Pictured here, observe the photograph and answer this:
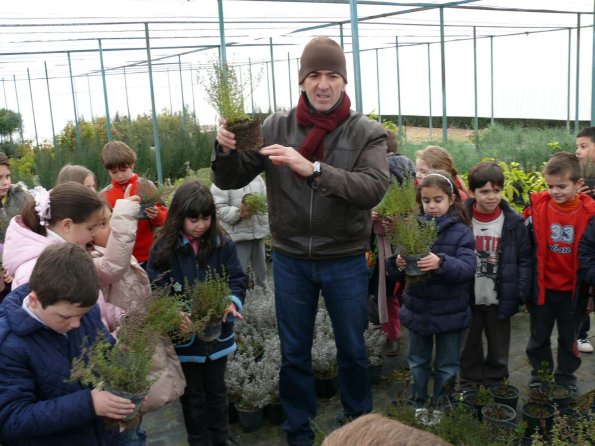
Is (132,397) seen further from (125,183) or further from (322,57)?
(125,183)

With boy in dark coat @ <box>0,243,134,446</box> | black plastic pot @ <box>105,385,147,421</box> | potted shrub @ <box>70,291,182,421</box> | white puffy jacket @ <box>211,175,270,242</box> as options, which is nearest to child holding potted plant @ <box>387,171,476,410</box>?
potted shrub @ <box>70,291,182,421</box>

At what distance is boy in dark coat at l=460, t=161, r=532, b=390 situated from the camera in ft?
11.2

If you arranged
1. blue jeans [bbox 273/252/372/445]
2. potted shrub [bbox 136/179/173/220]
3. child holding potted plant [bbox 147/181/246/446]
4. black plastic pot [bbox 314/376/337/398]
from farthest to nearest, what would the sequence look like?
black plastic pot [bbox 314/376/337/398] < potted shrub [bbox 136/179/173/220] < child holding potted plant [bbox 147/181/246/446] < blue jeans [bbox 273/252/372/445]

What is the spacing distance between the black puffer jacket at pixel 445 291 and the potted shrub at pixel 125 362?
1.55 m

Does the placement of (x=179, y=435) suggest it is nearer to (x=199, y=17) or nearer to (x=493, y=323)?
(x=493, y=323)

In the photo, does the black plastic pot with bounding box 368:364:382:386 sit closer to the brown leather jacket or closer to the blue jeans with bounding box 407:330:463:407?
the blue jeans with bounding box 407:330:463:407

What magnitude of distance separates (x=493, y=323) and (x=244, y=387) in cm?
154

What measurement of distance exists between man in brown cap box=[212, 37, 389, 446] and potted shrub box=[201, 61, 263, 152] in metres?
0.05

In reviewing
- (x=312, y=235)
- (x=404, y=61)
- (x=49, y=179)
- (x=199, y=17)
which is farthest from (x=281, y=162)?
(x=404, y=61)

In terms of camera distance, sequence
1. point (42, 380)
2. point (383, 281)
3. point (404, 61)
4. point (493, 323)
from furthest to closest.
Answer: point (404, 61) < point (383, 281) < point (493, 323) < point (42, 380)

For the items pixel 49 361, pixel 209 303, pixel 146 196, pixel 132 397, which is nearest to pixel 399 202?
pixel 209 303

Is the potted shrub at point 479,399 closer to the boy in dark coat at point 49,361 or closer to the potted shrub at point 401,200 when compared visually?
the potted shrub at point 401,200

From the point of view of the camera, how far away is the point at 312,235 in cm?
274

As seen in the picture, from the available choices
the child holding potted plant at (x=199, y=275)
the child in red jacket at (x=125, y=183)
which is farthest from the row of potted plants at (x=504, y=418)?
the child in red jacket at (x=125, y=183)
